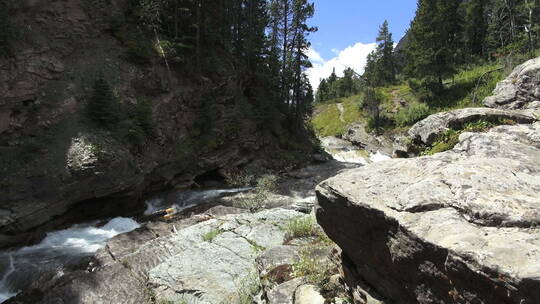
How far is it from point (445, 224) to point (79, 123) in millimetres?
17186

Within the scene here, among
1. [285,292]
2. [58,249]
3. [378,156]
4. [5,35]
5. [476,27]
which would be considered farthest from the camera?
[476,27]

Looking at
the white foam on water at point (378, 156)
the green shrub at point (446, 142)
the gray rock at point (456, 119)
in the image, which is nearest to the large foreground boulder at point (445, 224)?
the green shrub at point (446, 142)

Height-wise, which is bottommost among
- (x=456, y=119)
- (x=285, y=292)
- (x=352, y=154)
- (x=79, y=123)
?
(x=352, y=154)

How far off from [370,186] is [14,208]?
1449 cm

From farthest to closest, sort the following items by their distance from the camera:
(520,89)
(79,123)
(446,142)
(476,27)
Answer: (476,27) → (79,123) → (520,89) → (446,142)

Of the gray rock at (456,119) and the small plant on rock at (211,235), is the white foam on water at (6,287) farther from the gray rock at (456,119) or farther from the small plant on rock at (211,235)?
the gray rock at (456,119)

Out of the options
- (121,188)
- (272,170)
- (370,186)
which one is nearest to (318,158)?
(272,170)

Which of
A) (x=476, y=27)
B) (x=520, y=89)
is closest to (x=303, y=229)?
(x=520, y=89)

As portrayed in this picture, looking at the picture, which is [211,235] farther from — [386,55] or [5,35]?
[386,55]

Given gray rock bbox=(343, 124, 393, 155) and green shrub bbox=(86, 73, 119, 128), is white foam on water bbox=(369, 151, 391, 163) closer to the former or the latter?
gray rock bbox=(343, 124, 393, 155)

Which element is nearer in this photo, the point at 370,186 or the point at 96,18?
the point at 370,186

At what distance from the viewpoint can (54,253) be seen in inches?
505

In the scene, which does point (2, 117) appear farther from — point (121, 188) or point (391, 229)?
point (391, 229)

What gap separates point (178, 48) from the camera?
25297 mm
